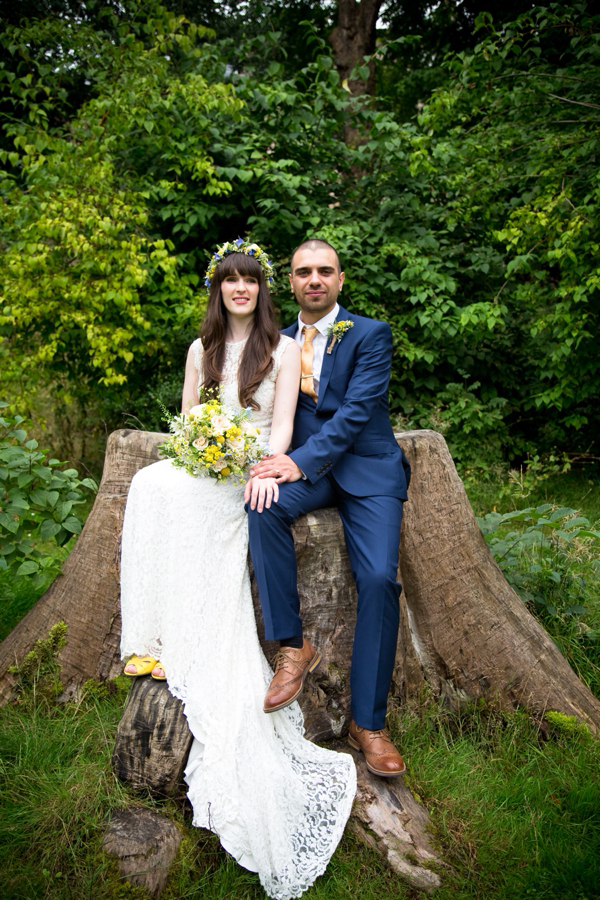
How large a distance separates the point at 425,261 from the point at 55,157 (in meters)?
3.33

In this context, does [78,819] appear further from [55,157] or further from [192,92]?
[192,92]

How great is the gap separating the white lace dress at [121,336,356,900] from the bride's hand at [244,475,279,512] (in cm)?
15

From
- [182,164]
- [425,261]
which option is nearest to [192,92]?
[182,164]

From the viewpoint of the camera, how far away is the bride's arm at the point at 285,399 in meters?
3.37

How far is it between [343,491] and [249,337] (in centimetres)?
101

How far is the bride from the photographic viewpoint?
2502 millimetres

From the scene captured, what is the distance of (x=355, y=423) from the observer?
127 inches

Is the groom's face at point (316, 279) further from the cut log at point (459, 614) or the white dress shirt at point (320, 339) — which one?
the cut log at point (459, 614)

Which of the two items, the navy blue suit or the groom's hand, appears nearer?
the navy blue suit

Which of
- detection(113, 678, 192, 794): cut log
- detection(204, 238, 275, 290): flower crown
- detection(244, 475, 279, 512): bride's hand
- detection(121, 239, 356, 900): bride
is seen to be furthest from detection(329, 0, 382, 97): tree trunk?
detection(113, 678, 192, 794): cut log

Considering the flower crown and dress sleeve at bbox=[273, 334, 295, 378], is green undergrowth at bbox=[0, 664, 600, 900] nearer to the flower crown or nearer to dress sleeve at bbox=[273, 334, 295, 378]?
dress sleeve at bbox=[273, 334, 295, 378]

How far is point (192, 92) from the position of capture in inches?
224

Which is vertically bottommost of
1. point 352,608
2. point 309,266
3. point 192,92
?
point 352,608

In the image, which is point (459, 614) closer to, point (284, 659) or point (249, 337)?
point (284, 659)
